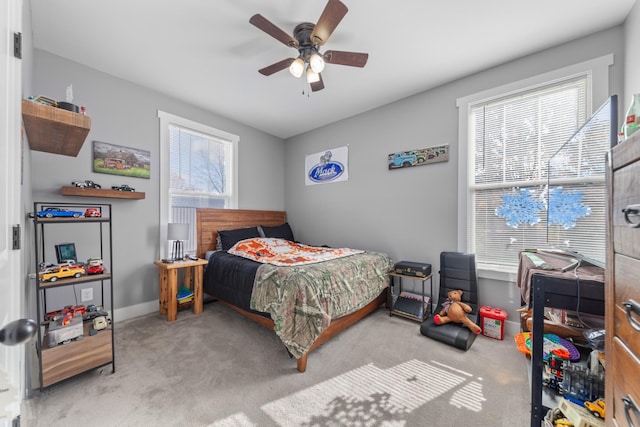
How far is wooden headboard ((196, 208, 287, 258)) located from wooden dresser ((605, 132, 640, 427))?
11.9 ft

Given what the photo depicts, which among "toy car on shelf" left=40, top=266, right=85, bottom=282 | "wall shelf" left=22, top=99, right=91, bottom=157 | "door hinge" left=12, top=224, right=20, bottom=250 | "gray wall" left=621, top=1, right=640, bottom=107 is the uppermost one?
"gray wall" left=621, top=1, right=640, bottom=107

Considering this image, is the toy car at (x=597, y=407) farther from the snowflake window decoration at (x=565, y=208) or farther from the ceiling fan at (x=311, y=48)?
the ceiling fan at (x=311, y=48)

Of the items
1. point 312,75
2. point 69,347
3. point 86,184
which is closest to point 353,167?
point 312,75

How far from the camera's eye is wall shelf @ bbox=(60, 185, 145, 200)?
228 centimetres

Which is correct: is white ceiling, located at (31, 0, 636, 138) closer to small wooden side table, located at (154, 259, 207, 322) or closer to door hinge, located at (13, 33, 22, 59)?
door hinge, located at (13, 33, 22, 59)

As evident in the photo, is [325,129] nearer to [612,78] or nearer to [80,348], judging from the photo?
[612,78]

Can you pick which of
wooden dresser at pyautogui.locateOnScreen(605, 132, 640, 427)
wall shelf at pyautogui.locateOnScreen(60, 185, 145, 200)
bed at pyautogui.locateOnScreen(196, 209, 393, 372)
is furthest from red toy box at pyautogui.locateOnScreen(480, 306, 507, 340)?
wall shelf at pyautogui.locateOnScreen(60, 185, 145, 200)

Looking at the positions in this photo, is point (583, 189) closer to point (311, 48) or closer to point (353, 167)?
point (311, 48)

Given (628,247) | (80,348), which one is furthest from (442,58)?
(80,348)

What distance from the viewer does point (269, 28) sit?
1.74m

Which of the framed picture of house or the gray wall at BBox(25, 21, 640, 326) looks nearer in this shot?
the gray wall at BBox(25, 21, 640, 326)

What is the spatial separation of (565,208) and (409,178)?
1.58 m

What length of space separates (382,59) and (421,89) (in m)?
0.83

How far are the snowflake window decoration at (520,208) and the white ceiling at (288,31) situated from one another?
1352 millimetres
